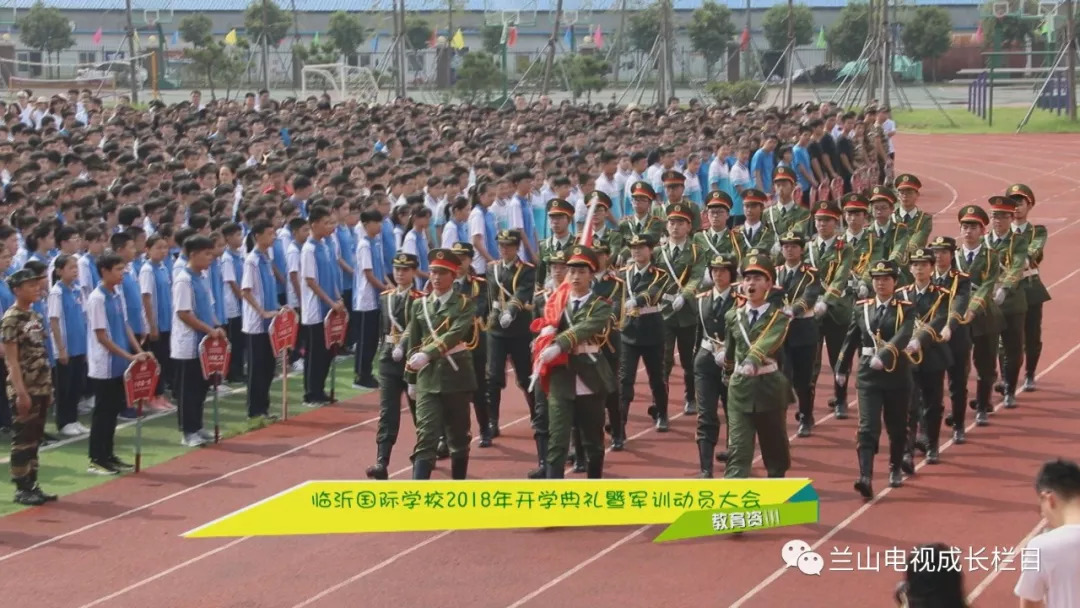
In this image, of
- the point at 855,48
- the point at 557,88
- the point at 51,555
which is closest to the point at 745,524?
the point at 51,555

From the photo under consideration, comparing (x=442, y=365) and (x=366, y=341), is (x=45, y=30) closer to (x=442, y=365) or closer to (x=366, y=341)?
(x=366, y=341)

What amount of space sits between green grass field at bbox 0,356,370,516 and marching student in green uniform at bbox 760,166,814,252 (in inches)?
178

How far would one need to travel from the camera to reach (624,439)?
43.8 ft

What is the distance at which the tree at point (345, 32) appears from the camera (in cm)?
5522

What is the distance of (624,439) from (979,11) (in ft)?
190

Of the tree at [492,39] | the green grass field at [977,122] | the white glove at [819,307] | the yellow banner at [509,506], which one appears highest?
the tree at [492,39]

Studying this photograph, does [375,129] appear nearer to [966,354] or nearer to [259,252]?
[259,252]

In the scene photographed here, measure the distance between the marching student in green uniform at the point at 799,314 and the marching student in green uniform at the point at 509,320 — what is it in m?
2.18

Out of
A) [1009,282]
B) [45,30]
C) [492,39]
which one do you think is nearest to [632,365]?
[1009,282]

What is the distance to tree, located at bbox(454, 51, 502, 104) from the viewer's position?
4318 cm

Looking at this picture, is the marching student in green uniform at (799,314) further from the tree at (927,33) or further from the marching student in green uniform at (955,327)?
the tree at (927,33)

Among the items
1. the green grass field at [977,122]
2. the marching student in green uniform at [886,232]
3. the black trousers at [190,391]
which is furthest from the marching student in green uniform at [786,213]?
the green grass field at [977,122]

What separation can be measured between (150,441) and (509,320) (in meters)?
3.32

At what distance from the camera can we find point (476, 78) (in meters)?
43.2
